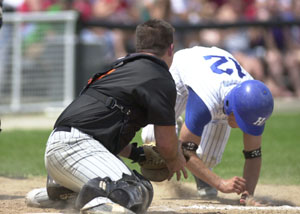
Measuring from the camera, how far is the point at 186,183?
743 centimetres

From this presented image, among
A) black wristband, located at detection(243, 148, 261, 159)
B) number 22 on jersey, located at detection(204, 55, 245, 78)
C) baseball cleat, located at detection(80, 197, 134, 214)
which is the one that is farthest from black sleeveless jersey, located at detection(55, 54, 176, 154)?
black wristband, located at detection(243, 148, 261, 159)

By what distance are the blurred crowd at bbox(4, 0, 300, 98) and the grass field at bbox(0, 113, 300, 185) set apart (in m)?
2.67

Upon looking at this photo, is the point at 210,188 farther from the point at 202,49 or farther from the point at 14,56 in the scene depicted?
the point at 14,56

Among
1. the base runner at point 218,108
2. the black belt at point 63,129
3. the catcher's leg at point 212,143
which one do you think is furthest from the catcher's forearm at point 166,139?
the catcher's leg at point 212,143

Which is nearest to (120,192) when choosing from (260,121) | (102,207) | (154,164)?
(102,207)

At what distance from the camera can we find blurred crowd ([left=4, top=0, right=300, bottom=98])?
14422 millimetres

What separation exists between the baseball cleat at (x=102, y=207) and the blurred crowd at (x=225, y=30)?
9897 mm

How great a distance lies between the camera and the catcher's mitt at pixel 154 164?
5.33 m

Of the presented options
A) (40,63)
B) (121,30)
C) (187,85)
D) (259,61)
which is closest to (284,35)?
(259,61)

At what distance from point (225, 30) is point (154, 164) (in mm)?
9753

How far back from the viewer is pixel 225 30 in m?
14.7

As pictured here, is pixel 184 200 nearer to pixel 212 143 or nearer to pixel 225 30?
pixel 212 143

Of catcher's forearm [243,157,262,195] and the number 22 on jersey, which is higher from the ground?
the number 22 on jersey

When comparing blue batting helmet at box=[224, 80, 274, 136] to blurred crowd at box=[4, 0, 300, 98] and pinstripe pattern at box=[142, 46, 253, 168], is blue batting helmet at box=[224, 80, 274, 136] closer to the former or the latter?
pinstripe pattern at box=[142, 46, 253, 168]
